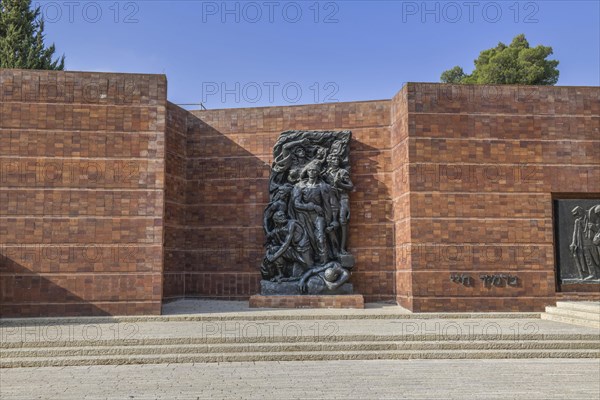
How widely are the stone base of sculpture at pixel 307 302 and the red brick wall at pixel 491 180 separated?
1359mm

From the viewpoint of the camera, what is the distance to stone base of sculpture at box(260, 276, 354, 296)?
12.1 m

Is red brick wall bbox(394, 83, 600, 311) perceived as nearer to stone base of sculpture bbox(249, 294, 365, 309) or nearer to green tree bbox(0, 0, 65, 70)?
stone base of sculpture bbox(249, 294, 365, 309)

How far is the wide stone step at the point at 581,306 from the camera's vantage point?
9852mm

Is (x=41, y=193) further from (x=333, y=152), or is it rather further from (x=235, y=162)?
(x=333, y=152)

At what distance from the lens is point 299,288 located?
481 inches

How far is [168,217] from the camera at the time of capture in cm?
1283

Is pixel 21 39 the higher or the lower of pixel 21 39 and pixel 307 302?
the higher

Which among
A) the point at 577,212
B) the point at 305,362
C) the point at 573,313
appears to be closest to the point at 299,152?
the point at 305,362

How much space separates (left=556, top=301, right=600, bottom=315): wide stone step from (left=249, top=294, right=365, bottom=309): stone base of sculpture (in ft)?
13.0

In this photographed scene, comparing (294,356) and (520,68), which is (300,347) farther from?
(520,68)

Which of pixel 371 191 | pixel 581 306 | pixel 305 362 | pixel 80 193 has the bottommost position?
pixel 305 362

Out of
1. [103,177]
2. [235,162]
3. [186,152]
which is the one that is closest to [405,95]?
[235,162]

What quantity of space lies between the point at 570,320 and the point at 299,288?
540 cm

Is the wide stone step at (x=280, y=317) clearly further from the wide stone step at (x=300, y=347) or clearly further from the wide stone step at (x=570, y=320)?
the wide stone step at (x=300, y=347)
